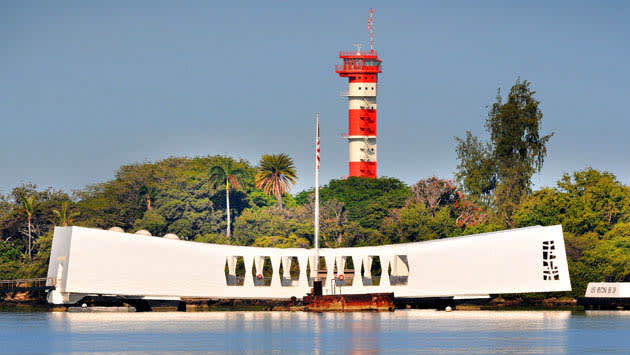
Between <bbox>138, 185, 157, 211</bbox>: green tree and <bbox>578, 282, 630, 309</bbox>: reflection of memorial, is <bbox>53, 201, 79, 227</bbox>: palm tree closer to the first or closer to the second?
<bbox>138, 185, 157, 211</bbox>: green tree

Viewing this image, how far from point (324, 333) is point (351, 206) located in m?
64.3

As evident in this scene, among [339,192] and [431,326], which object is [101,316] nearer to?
[431,326]

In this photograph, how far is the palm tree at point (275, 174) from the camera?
13388 centimetres

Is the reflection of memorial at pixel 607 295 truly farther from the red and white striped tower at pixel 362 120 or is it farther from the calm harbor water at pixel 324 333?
the red and white striped tower at pixel 362 120

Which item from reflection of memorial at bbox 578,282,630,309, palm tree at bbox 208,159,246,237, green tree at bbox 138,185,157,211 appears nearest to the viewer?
reflection of memorial at bbox 578,282,630,309

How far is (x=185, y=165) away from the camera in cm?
13988

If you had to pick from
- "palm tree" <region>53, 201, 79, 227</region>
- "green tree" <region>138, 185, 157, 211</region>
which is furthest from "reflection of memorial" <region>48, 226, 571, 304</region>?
"green tree" <region>138, 185, 157, 211</region>

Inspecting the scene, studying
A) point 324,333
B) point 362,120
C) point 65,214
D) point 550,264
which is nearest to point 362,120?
point 362,120

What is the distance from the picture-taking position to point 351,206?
127 metres

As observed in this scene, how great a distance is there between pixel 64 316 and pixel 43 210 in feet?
133

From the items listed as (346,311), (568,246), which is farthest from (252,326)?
(568,246)

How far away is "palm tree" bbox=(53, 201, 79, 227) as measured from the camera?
12000 centimetres

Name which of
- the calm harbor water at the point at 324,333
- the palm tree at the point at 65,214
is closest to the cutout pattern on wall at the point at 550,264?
the calm harbor water at the point at 324,333

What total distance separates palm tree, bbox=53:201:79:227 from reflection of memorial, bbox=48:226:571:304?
92.9 feet
